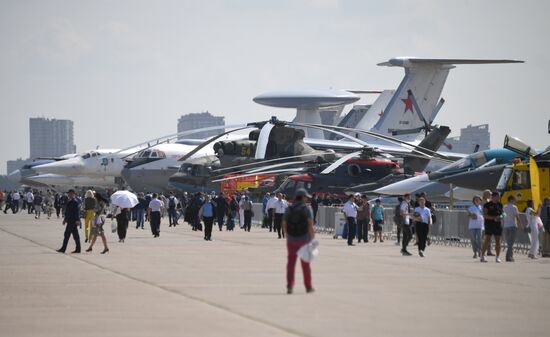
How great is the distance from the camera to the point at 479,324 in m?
12.4

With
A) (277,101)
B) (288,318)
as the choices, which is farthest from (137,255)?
(277,101)

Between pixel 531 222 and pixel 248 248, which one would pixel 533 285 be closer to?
pixel 531 222

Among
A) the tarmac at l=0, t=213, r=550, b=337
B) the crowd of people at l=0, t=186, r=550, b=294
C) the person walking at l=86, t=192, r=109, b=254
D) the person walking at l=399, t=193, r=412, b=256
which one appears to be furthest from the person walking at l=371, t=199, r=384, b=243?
the person walking at l=86, t=192, r=109, b=254

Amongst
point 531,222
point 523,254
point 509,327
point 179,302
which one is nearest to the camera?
point 509,327

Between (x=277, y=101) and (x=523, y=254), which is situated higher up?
(x=277, y=101)

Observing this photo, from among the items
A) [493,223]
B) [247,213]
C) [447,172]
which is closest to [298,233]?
[493,223]

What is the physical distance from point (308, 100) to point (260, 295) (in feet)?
352

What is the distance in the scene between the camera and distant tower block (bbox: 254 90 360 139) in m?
121

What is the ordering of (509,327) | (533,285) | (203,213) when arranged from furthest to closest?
(203,213) < (533,285) < (509,327)

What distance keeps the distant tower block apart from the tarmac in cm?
9479

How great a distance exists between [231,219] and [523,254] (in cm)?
1624

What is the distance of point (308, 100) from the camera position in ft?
401

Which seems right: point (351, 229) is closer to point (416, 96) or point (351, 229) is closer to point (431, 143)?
point (431, 143)

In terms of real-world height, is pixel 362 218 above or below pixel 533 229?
above
